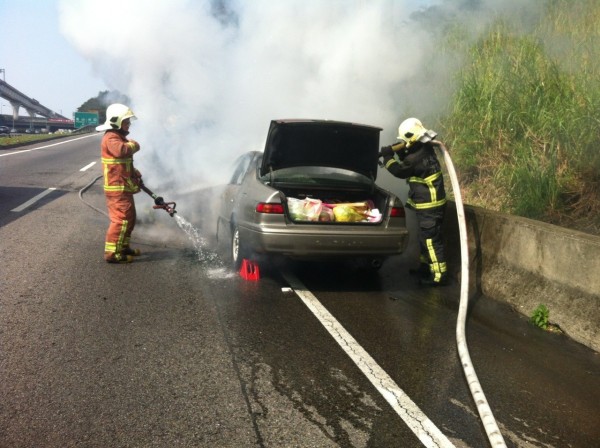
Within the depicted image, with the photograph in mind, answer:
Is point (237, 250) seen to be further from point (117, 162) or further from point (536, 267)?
point (536, 267)

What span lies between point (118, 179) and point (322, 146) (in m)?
2.49

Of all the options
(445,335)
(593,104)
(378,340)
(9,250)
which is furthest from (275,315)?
(593,104)

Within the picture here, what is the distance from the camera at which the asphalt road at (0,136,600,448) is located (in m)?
3.21

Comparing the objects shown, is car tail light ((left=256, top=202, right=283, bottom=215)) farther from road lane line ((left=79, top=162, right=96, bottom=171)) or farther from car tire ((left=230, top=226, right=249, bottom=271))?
road lane line ((left=79, top=162, right=96, bottom=171))

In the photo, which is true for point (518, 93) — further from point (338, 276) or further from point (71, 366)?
point (71, 366)

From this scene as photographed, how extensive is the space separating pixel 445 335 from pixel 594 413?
143 cm

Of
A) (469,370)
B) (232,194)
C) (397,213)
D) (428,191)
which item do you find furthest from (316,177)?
(469,370)

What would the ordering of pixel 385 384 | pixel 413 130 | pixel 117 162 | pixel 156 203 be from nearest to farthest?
pixel 385 384 < pixel 413 130 < pixel 117 162 < pixel 156 203

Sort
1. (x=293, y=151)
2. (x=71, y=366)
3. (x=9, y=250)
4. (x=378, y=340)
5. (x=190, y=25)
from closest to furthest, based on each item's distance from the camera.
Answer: (x=71, y=366) → (x=378, y=340) → (x=293, y=151) → (x=9, y=250) → (x=190, y=25)

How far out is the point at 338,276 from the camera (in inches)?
270

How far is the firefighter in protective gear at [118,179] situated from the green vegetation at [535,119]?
464cm

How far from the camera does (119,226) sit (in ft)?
23.0

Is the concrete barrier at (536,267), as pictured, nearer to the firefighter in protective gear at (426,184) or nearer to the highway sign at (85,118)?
the firefighter in protective gear at (426,184)

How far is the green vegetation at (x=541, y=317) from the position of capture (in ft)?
17.3
